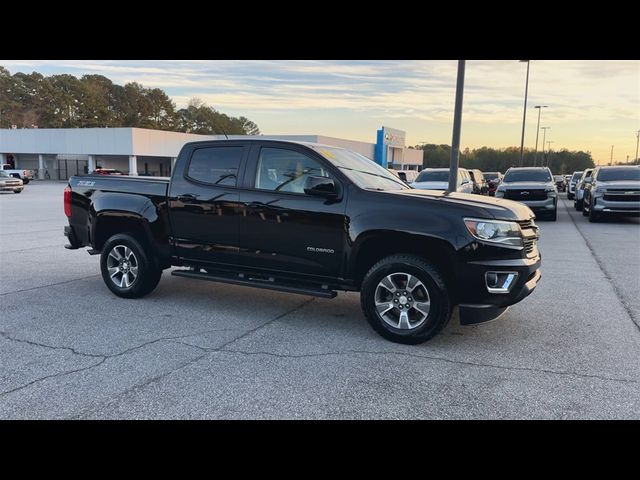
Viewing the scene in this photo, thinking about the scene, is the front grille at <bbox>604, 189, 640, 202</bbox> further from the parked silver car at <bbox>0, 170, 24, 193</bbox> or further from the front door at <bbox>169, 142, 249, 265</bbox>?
the parked silver car at <bbox>0, 170, 24, 193</bbox>

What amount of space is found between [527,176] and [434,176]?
11.0ft

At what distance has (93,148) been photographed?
173 ft

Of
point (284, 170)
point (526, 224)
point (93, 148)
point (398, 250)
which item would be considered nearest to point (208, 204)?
point (284, 170)

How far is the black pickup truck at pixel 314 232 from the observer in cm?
498

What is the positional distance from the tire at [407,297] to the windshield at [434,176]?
13.1 meters

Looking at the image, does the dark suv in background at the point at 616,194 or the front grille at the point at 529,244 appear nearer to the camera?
the front grille at the point at 529,244

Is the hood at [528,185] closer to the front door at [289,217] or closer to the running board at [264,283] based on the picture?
the front door at [289,217]

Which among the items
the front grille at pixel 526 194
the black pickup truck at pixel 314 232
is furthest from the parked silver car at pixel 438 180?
the black pickup truck at pixel 314 232

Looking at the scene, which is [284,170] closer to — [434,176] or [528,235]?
[528,235]

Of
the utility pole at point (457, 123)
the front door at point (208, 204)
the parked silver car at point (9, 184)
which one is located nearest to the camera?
the front door at point (208, 204)

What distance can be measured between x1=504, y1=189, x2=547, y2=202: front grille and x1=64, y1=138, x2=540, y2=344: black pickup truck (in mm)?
12171

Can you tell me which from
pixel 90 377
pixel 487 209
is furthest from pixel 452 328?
pixel 90 377

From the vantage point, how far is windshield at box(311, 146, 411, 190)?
5.71 meters
